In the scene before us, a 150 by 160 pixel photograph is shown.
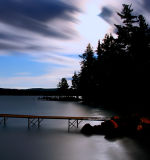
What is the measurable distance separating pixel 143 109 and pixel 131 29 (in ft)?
56.1

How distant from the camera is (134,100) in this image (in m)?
42.4

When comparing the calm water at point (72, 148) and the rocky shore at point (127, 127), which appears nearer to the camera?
the calm water at point (72, 148)

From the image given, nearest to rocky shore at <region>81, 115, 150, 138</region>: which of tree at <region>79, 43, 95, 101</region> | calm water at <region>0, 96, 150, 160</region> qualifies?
calm water at <region>0, 96, 150, 160</region>

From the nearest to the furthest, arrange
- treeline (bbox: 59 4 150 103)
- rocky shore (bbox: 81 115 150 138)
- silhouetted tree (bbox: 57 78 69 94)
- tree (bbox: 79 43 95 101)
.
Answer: rocky shore (bbox: 81 115 150 138) → treeline (bbox: 59 4 150 103) → tree (bbox: 79 43 95 101) → silhouetted tree (bbox: 57 78 69 94)

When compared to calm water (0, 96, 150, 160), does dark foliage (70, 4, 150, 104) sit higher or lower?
higher

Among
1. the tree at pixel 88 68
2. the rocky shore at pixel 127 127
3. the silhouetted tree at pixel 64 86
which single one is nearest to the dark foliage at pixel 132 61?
the rocky shore at pixel 127 127

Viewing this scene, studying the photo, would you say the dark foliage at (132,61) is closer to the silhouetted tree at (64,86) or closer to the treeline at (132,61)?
the treeline at (132,61)

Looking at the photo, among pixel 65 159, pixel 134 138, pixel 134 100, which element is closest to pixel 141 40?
pixel 134 100

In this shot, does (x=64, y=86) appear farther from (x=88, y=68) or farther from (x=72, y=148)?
(x=72, y=148)

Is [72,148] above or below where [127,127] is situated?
below

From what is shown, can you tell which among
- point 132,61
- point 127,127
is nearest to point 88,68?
point 132,61

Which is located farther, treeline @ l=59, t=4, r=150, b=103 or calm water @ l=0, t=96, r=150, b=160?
treeline @ l=59, t=4, r=150, b=103

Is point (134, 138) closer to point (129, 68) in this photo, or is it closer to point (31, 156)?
point (31, 156)

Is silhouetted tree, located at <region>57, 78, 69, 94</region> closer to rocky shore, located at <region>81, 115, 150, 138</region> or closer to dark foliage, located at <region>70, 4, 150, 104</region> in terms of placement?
dark foliage, located at <region>70, 4, 150, 104</region>
